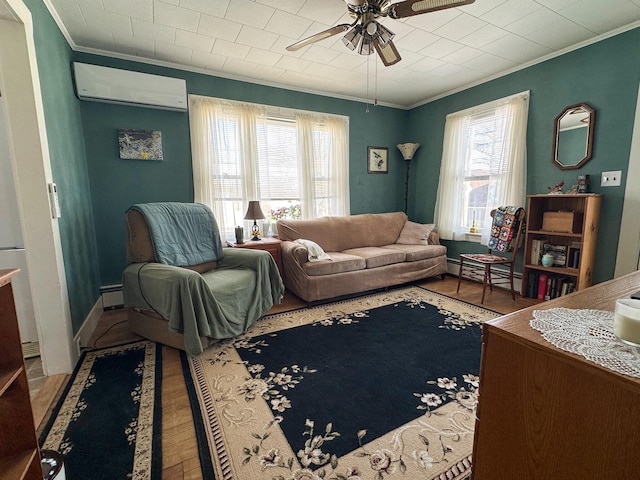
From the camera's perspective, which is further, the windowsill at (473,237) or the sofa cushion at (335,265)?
the windowsill at (473,237)

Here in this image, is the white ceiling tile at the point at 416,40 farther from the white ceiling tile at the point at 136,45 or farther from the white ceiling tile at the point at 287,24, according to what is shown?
the white ceiling tile at the point at 136,45

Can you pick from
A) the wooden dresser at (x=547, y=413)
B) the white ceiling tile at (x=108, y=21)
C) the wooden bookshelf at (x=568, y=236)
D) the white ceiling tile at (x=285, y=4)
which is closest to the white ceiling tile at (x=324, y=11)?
the white ceiling tile at (x=285, y=4)

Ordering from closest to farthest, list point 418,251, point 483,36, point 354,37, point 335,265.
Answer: point 354,37 < point 483,36 < point 335,265 < point 418,251

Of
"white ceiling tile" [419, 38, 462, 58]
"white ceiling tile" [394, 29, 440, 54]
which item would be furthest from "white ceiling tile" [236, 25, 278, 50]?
"white ceiling tile" [419, 38, 462, 58]

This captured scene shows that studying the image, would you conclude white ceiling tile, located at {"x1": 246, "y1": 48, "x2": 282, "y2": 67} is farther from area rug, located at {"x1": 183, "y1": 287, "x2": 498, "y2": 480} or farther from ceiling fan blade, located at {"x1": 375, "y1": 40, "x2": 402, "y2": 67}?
area rug, located at {"x1": 183, "y1": 287, "x2": 498, "y2": 480}

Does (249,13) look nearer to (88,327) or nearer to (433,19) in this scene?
(433,19)

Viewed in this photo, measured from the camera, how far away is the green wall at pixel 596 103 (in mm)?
2617

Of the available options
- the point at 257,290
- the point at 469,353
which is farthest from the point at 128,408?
the point at 469,353

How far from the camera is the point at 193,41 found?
2.71 metres

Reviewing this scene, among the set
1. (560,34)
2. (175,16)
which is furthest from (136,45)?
(560,34)

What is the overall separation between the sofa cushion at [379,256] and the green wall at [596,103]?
1.67 meters

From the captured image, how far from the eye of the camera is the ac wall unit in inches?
109

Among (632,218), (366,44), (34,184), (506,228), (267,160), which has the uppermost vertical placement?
(366,44)

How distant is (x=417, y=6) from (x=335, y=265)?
2204 mm
